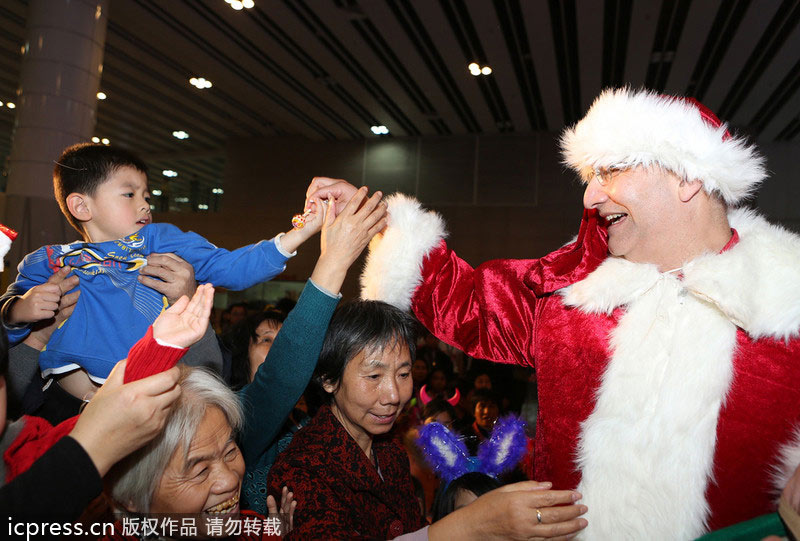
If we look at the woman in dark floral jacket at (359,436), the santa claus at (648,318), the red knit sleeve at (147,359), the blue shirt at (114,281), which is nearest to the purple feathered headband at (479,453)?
the woman in dark floral jacket at (359,436)

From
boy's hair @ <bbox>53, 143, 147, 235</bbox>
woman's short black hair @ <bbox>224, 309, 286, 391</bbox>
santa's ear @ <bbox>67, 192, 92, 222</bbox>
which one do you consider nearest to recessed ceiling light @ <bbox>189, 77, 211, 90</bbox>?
woman's short black hair @ <bbox>224, 309, 286, 391</bbox>

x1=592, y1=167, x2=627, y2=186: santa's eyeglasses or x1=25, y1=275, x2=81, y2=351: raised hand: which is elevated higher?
x1=592, y1=167, x2=627, y2=186: santa's eyeglasses

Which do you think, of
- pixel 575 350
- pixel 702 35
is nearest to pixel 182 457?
pixel 575 350

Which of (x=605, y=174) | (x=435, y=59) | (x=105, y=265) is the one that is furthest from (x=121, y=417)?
(x=435, y=59)

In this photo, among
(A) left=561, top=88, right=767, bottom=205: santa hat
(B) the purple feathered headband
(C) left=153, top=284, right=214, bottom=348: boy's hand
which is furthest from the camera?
(B) the purple feathered headband

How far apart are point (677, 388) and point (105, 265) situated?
173cm

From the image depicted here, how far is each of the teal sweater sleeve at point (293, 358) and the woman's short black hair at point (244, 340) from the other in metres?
0.95

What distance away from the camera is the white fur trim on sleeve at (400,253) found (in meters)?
1.69

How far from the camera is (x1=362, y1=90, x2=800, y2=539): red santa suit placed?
1.22 meters

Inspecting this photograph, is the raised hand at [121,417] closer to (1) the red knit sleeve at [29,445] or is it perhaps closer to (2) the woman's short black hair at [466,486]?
(1) the red knit sleeve at [29,445]

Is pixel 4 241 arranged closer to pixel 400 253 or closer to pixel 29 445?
pixel 29 445

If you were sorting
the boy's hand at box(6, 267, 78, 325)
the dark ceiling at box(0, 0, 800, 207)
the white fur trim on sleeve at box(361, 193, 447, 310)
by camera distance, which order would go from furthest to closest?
the dark ceiling at box(0, 0, 800, 207)
the white fur trim on sleeve at box(361, 193, 447, 310)
the boy's hand at box(6, 267, 78, 325)

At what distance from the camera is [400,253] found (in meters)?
1.71

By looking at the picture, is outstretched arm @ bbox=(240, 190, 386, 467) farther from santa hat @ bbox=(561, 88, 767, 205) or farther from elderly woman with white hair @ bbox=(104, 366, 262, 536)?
santa hat @ bbox=(561, 88, 767, 205)
